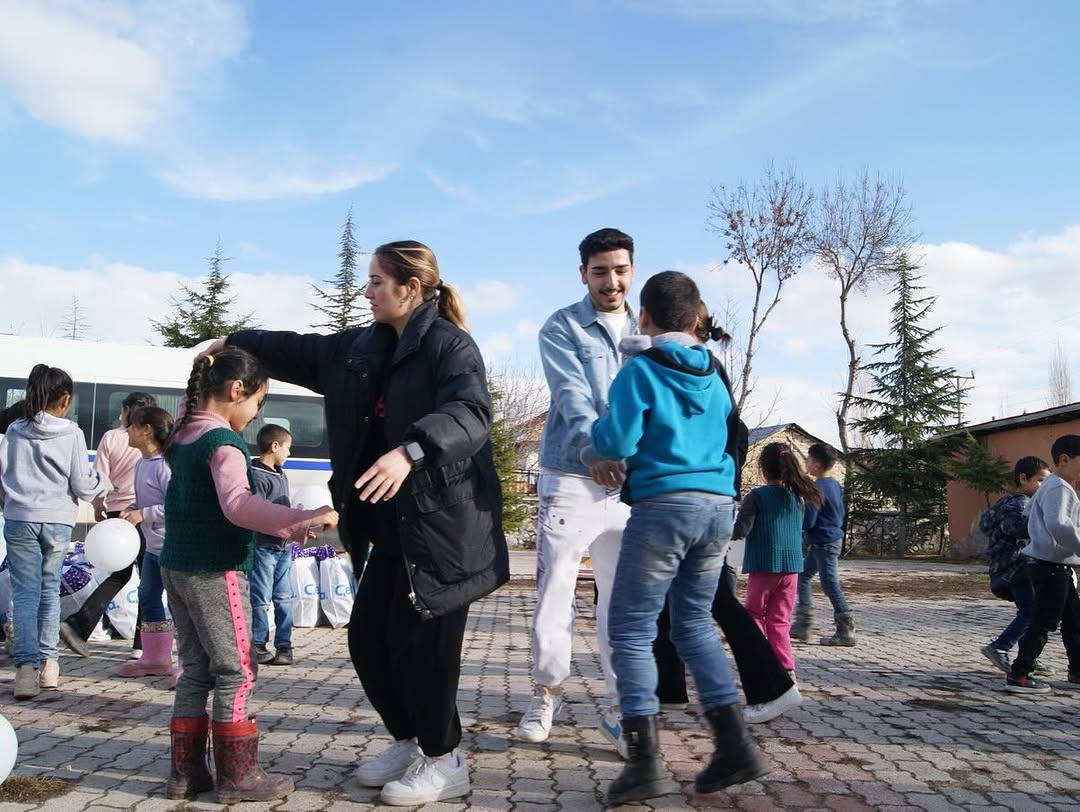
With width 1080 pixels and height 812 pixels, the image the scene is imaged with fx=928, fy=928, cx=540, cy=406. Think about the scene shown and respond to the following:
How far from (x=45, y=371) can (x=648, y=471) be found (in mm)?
3686

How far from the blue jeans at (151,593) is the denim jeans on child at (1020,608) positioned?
532 centimetres

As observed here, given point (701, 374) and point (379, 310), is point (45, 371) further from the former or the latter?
point (701, 374)

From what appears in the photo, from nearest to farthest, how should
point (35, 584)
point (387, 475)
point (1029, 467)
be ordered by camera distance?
point (387, 475), point (35, 584), point (1029, 467)

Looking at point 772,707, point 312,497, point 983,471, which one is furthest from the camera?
point 983,471

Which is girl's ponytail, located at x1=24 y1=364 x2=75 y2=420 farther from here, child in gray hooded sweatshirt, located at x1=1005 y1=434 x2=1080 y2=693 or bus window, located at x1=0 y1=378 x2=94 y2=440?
bus window, located at x1=0 y1=378 x2=94 y2=440

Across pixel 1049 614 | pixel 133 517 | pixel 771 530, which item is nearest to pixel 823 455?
pixel 1049 614

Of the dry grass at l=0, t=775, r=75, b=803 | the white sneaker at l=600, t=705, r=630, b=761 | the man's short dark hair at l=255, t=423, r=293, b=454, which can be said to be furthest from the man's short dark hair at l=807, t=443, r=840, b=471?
the dry grass at l=0, t=775, r=75, b=803

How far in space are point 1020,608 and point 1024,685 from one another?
0.64 metres

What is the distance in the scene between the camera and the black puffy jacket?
298cm

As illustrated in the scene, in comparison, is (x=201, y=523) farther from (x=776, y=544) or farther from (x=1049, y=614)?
(x=1049, y=614)

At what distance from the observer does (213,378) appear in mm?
3314

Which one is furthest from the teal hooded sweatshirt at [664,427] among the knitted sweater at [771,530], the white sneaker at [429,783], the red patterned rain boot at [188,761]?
the knitted sweater at [771,530]

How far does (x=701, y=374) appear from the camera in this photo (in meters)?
3.18

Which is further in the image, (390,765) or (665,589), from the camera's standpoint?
(390,765)
